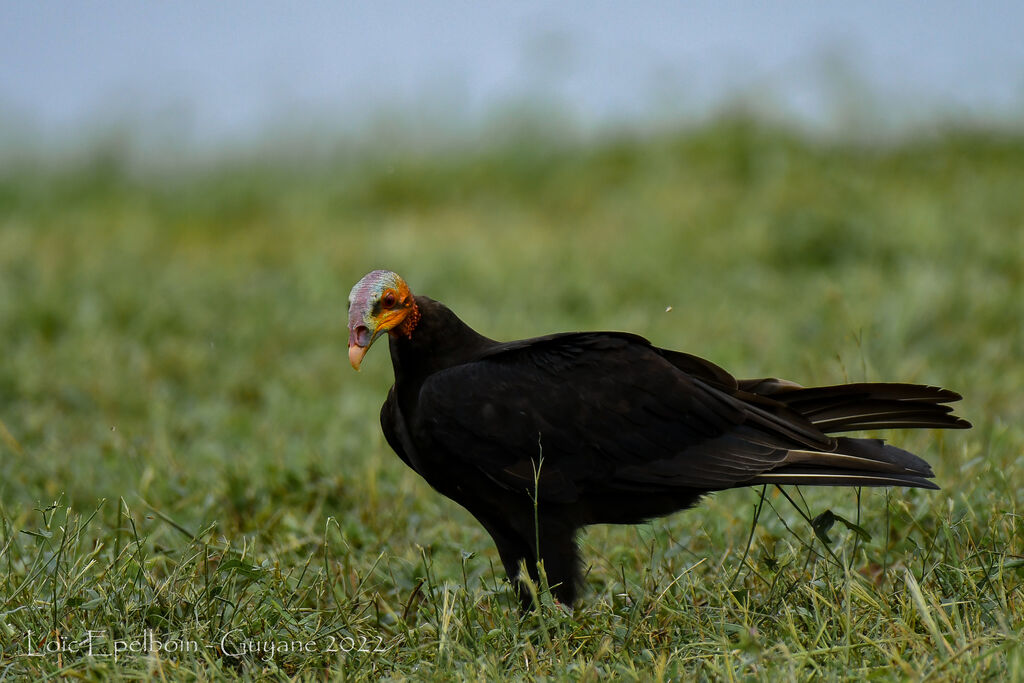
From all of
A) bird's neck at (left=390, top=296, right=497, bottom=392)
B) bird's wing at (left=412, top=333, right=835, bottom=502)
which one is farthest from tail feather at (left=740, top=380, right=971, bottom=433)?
bird's neck at (left=390, top=296, right=497, bottom=392)

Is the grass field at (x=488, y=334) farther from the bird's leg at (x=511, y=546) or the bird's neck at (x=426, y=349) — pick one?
the bird's neck at (x=426, y=349)

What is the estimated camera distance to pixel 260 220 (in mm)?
9016

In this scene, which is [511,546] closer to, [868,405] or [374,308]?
[374,308]

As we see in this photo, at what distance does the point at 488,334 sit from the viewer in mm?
6168

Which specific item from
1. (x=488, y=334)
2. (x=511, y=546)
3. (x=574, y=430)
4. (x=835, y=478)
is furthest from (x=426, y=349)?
(x=488, y=334)

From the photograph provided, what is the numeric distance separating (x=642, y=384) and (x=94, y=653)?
4.77ft

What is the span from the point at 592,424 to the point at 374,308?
Result: 63cm

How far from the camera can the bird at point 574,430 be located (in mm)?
2787

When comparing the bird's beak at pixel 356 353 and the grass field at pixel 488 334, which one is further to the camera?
the bird's beak at pixel 356 353

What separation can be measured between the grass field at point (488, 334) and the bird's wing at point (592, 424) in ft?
0.87

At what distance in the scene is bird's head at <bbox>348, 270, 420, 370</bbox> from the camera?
9.22 ft

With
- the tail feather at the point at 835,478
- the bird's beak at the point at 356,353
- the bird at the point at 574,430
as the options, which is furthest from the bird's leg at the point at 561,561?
the bird's beak at the point at 356,353

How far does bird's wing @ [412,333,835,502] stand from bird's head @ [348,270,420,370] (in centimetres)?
19

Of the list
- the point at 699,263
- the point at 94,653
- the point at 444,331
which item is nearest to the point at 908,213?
the point at 699,263
